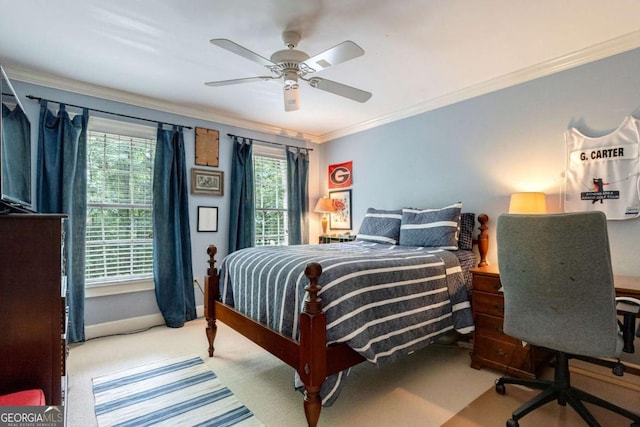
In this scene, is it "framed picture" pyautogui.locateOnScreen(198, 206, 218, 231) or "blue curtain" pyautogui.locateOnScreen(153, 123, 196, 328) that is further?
"framed picture" pyautogui.locateOnScreen(198, 206, 218, 231)

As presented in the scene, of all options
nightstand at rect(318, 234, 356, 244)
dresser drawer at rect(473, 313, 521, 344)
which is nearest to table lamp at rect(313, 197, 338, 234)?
nightstand at rect(318, 234, 356, 244)

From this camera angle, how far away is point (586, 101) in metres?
2.52

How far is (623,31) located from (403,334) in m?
2.62

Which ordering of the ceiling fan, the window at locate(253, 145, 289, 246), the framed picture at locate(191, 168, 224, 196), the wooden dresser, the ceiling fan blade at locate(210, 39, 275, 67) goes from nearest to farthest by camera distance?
1. the wooden dresser
2. the ceiling fan blade at locate(210, 39, 275, 67)
3. the ceiling fan
4. the framed picture at locate(191, 168, 224, 196)
5. the window at locate(253, 145, 289, 246)

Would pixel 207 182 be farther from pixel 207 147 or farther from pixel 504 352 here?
pixel 504 352

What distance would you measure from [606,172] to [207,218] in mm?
3836

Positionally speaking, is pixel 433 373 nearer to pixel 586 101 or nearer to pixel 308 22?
pixel 586 101

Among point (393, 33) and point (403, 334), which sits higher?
point (393, 33)

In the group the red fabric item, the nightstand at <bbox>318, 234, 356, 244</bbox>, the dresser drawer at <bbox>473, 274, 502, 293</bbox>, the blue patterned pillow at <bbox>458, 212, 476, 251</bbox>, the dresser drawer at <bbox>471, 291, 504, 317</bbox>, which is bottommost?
the dresser drawer at <bbox>471, 291, 504, 317</bbox>

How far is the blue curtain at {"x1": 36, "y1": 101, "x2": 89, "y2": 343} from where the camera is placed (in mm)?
2865

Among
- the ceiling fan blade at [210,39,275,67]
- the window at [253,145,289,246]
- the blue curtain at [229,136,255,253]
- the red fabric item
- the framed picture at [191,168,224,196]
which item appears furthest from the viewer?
the window at [253,145,289,246]

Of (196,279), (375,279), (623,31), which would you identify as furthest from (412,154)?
(196,279)

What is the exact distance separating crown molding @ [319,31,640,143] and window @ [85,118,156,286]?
9.43ft

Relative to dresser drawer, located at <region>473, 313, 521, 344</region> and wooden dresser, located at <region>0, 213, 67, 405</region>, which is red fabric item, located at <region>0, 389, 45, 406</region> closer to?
wooden dresser, located at <region>0, 213, 67, 405</region>
